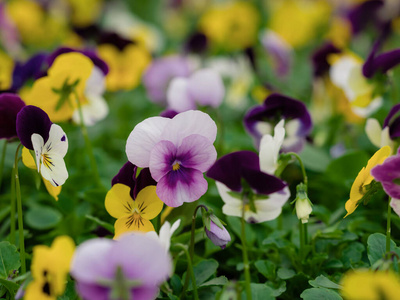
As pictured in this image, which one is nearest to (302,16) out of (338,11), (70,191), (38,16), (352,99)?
(338,11)

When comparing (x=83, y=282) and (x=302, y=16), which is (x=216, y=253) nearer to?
(x=83, y=282)

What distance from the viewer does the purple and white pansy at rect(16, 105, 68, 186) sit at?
0.83 m

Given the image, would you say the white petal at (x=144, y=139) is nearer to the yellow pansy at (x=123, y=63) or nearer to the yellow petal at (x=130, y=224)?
the yellow petal at (x=130, y=224)

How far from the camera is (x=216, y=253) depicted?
3.81ft

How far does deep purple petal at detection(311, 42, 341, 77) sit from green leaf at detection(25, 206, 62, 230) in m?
1.04

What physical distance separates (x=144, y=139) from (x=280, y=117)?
411 mm

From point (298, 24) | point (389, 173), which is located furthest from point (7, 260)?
point (298, 24)

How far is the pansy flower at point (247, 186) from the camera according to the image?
0.76 meters

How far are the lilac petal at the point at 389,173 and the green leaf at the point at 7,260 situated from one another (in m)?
0.63

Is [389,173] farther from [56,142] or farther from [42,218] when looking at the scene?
[42,218]

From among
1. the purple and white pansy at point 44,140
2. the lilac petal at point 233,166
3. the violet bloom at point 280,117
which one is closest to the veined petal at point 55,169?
the purple and white pansy at point 44,140

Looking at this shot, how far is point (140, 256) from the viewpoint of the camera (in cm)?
59

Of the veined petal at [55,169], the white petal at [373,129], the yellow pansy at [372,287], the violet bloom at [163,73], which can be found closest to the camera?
the yellow pansy at [372,287]

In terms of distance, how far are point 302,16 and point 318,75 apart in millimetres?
1576
